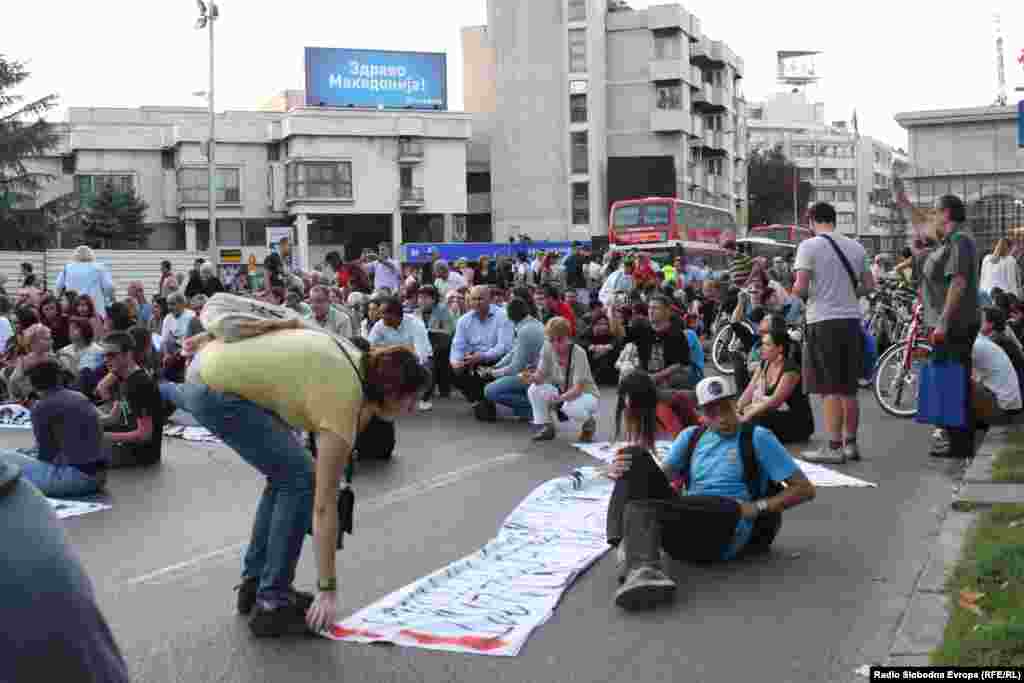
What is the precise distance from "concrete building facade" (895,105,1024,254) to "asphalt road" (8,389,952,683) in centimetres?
3143

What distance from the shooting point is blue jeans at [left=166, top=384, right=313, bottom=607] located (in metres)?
5.77

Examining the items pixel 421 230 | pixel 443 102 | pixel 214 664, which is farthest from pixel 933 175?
pixel 443 102

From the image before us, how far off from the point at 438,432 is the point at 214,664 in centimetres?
841

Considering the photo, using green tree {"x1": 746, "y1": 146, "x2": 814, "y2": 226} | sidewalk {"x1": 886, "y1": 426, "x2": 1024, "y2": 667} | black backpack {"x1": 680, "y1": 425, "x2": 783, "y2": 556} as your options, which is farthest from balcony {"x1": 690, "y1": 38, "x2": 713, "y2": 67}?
black backpack {"x1": 680, "y1": 425, "x2": 783, "y2": 556}

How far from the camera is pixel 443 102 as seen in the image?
91.5 metres

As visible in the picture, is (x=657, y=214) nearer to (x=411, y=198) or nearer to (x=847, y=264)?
(x=847, y=264)

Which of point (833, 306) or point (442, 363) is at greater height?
point (833, 306)

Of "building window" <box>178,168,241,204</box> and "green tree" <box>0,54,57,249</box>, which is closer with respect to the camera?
"green tree" <box>0,54,57,249</box>

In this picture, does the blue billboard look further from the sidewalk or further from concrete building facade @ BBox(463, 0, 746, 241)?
the sidewalk

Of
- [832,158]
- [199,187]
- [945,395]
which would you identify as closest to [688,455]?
[945,395]

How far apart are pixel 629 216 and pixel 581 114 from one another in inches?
1566

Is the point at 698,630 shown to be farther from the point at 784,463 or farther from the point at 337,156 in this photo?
the point at 337,156

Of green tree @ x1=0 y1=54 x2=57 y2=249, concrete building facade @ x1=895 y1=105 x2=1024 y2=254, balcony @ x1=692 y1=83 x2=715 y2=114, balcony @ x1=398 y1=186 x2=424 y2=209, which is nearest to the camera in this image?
A: concrete building facade @ x1=895 y1=105 x2=1024 y2=254

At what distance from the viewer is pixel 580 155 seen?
8538cm
